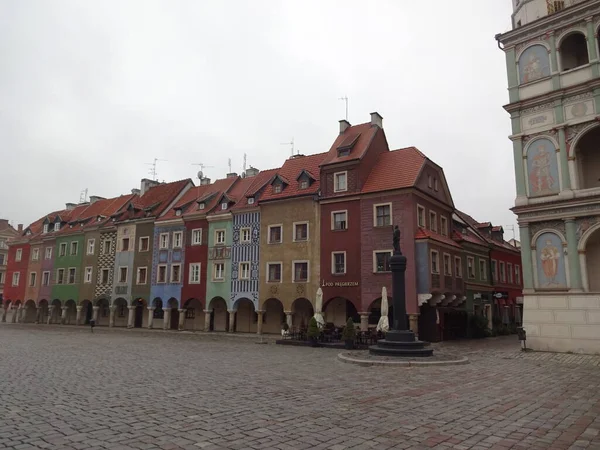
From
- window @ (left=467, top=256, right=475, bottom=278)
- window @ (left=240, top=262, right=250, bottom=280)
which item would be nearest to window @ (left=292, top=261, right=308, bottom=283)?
window @ (left=240, top=262, right=250, bottom=280)

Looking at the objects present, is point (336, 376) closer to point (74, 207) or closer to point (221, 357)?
point (221, 357)

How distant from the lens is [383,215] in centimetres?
3030

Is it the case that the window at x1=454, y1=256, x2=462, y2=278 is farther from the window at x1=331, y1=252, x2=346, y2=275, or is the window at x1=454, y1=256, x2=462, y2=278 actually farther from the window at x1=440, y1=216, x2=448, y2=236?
the window at x1=331, y1=252, x2=346, y2=275

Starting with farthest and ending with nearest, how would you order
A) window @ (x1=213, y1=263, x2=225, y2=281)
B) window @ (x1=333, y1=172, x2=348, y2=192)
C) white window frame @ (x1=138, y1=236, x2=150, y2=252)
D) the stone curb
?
white window frame @ (x1=138, y1=236, x2=150, y2=252)
window @ (x1=213, y1=263, x2=225, y2=281)
window @ (x1=333, y1=172, x2=348, y2=192)
the stone curb

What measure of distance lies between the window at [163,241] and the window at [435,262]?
23.6 meters

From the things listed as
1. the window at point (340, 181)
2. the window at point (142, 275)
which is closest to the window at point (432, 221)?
the window at point (340, 181)

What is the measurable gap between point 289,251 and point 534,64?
18.9 metres

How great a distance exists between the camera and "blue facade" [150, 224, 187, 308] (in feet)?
134

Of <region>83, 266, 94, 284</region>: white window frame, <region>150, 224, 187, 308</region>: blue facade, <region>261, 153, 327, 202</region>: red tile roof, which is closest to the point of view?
<region>261, 153, 327, 202</region>: red tile roof

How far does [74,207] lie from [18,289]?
1151 centimetres

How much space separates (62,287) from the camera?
50.5 m

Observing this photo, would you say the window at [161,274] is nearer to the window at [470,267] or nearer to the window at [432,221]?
the window at [432,221]

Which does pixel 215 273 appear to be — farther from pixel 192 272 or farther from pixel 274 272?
pixel 274 272

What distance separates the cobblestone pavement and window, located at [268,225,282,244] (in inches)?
733
